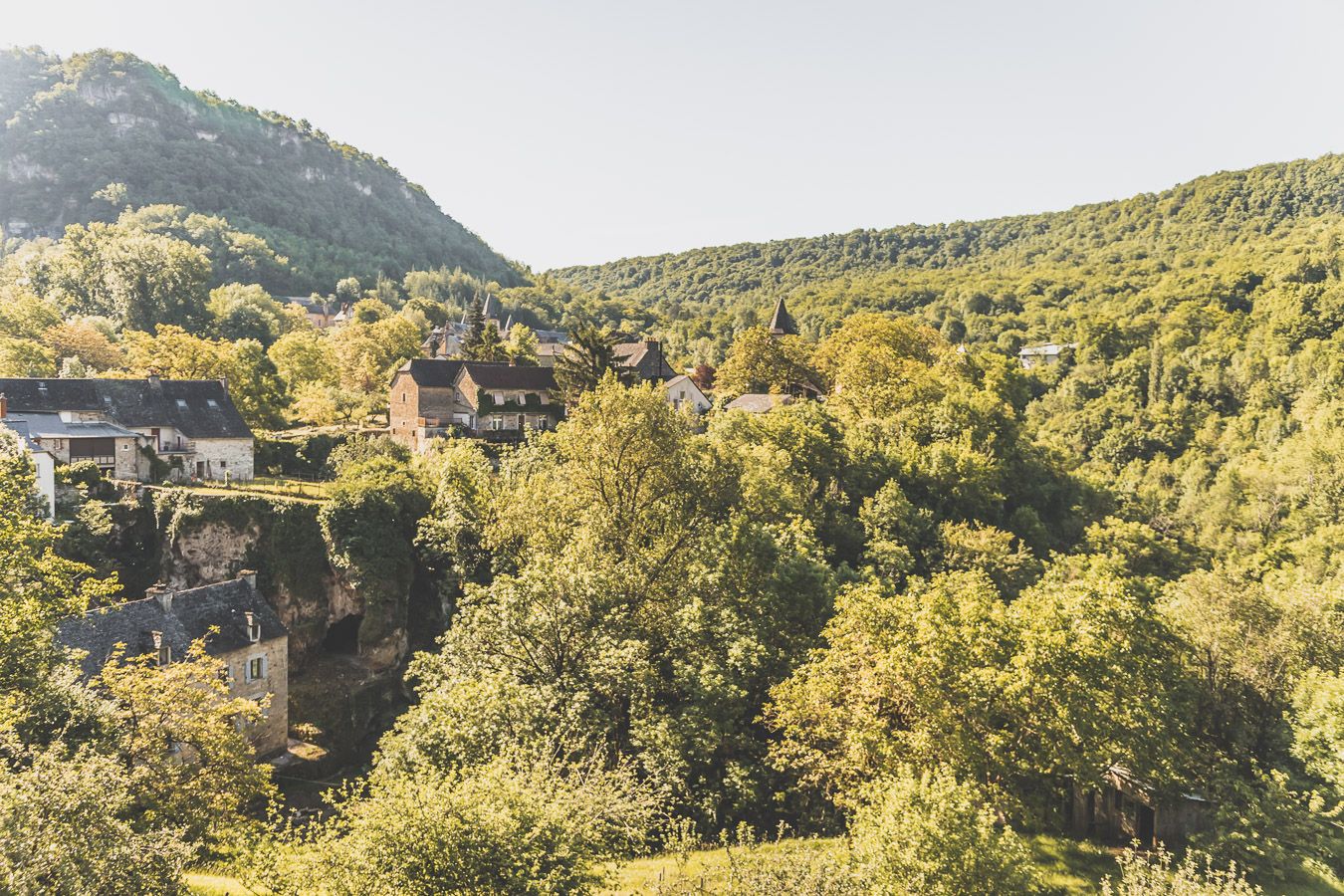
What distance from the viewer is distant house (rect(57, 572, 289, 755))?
26.0m

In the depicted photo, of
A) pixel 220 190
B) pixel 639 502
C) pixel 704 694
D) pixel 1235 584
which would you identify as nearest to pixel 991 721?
pixel 704 694

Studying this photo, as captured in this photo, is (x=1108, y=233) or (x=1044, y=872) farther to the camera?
(x=1108, y=233)

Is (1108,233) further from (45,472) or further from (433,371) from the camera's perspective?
(45,472)

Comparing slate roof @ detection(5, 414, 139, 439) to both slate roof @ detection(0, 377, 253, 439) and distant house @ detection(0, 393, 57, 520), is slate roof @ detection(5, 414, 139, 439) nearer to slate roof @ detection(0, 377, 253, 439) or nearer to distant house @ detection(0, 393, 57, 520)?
slate roof @ detection(0, 377, 253, 439)

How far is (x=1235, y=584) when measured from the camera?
26547 millimetres

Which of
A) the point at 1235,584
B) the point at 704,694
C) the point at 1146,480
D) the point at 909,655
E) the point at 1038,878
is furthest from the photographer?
the point at 1146,480

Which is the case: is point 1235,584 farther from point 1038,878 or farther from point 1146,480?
point 1146,480

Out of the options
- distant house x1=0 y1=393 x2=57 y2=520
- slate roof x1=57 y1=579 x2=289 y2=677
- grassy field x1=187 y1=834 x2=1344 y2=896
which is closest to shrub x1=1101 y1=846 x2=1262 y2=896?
grassy field x1=187 y1=834 x2=1344 y2=896

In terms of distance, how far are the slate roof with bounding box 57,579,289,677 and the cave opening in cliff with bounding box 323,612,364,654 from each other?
570 cm

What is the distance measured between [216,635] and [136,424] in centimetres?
1986

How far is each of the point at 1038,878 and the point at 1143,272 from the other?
436ft

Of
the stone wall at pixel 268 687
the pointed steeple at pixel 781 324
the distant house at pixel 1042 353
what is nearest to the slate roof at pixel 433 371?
the stone wall at pixel 268 687

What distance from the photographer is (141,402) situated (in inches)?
1689

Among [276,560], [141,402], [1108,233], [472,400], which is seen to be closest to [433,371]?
[472,400]
